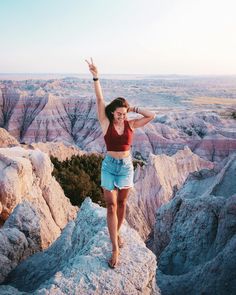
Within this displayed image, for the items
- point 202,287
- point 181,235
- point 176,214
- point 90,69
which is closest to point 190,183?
point 176,214

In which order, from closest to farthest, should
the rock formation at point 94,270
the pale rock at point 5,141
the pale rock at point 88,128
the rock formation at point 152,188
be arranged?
the rock formation at point 94,270 → the rock formation at point 152,188 → the pale rock at point 5,141 → the pale rock at point 88,128

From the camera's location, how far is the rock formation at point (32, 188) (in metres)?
11.5

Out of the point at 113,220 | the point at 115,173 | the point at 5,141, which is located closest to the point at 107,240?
the point at 113,220

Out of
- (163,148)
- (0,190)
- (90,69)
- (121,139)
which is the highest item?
(90,69)

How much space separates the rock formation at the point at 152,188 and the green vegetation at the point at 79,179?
1.68 meters

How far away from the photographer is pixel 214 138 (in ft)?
173

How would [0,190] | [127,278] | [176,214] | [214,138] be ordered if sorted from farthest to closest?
[214,138] → [0,190] → [176,214] → [127,278]

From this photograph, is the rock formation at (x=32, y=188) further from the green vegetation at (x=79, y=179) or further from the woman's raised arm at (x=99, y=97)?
the green vegetation at (x=79, y=179)

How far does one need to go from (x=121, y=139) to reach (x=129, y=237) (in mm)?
1360

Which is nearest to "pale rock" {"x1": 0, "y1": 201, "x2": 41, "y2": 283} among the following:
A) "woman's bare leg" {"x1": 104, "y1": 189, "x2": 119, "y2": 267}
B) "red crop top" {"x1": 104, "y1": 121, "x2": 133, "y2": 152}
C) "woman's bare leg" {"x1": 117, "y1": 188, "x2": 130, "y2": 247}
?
"woman's bare leg" {"x1": 117, "y1": 188, "x2": 130, "y2": 247}

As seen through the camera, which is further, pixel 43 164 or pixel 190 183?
pixel 43 164

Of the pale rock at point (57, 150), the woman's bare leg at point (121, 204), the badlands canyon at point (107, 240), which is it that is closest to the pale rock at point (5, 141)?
the badlands canyon at point (107, 240)

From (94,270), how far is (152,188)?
18.9 meters

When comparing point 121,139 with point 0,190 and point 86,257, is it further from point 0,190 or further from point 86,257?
point 0,190
